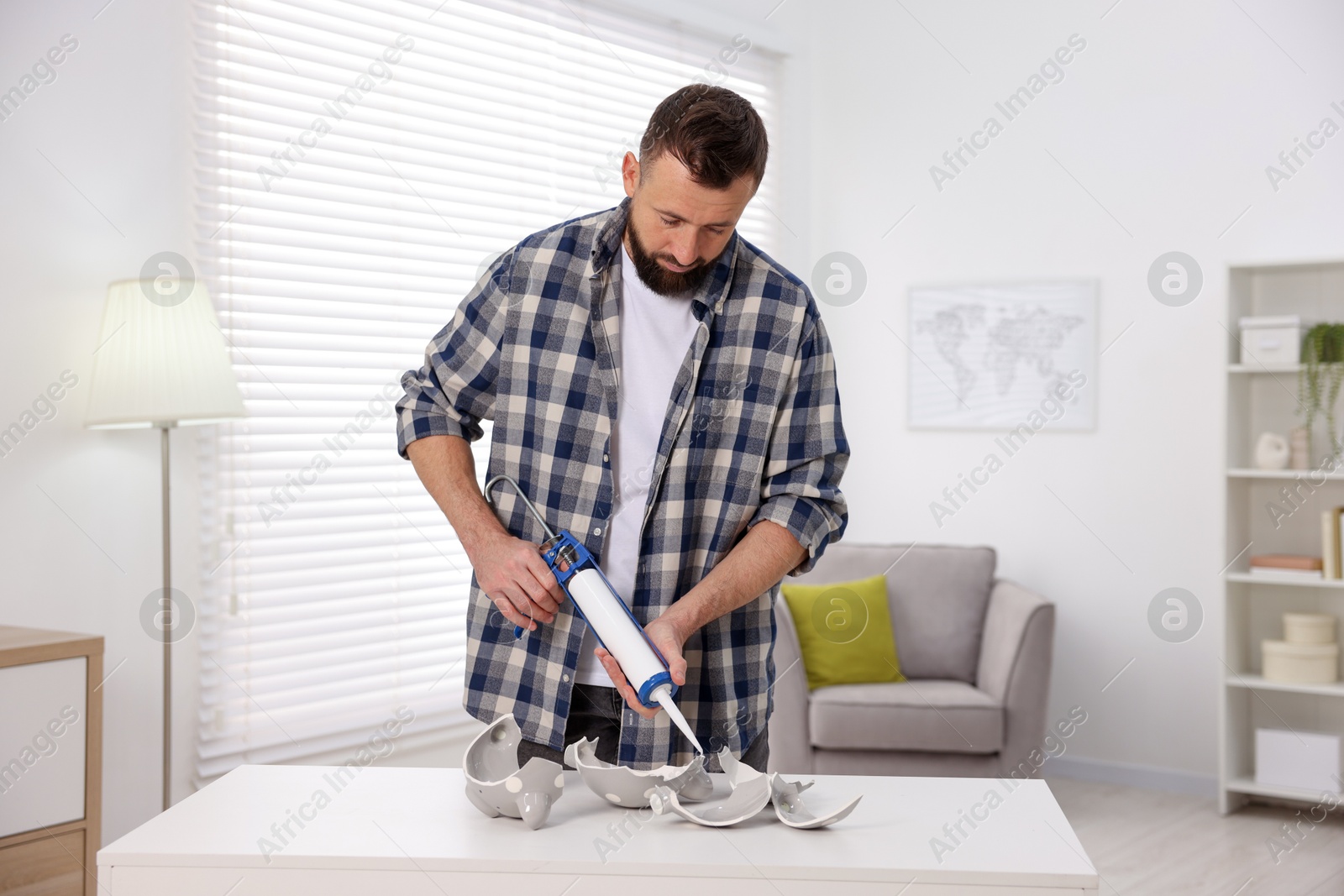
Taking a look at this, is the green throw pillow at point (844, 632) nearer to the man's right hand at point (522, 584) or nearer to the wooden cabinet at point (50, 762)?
the wooden cabinet at point (50, 762)

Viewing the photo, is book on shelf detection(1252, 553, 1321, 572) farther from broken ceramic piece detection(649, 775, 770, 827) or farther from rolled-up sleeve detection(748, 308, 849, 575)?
broken ceramic piece detection(649, 775, 770, 827)

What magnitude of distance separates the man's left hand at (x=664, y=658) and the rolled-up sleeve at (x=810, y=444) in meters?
0.26

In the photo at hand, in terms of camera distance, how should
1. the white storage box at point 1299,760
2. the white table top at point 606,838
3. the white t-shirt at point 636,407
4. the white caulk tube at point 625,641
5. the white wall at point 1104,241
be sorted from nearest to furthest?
the white table top at point 606,838
the white caulk tube at point 625,641
the white t-shirt at point 636,407
the white storage box at point 1299,760
the white wall at point 1104,241

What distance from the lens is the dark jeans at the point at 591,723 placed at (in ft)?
4.95

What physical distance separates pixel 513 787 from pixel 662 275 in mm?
712

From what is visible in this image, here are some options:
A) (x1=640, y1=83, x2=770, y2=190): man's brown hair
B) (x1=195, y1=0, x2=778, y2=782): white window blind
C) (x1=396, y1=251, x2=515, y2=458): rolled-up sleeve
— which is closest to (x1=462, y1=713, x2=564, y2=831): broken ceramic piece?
(x1=396, y1=251, x2=515, y2=458): rolled-up sleeve

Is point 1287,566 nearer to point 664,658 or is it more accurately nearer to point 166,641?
point 664,658

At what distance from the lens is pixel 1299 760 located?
3.75m

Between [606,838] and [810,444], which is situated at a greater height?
[810,444]

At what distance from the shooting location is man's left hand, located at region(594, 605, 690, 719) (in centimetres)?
129

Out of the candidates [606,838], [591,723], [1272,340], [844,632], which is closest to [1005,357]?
[1272,340]

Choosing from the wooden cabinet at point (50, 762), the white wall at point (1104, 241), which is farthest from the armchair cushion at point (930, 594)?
the wooden cabinet at point (50, 762)

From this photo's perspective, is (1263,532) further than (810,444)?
Yes

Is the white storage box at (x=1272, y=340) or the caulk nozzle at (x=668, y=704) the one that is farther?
the white storage box at (x=1272, y=340)
